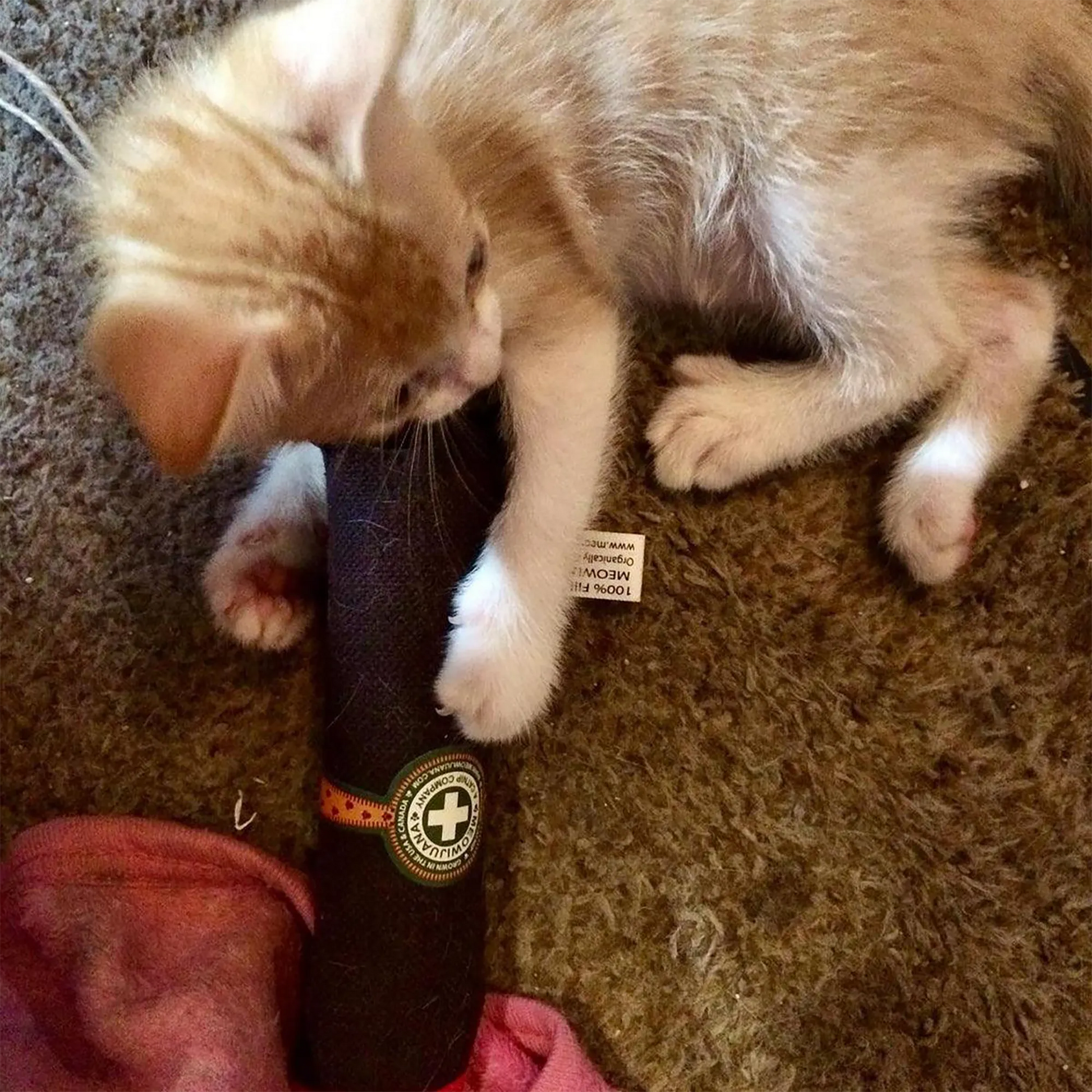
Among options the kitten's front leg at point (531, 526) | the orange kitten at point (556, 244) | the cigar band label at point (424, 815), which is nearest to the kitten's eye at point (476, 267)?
the orange kitten at point (556, 244)

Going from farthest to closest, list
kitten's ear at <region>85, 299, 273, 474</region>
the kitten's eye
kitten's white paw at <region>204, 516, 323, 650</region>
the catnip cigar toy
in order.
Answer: kitten's white paw at <region>204, 516, 323, 650</region>
the catnip cigar toy
the kitten's eye
kitten's ear at <region>85, 299, 273, 474</region>

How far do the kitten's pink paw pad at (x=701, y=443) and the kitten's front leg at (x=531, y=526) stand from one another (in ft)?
0.39

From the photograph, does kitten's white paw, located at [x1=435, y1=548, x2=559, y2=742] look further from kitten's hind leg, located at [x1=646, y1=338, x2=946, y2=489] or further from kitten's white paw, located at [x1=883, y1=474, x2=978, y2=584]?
kitten's white paw, located at [x1=883, y1=474, x2=978, y2=584]

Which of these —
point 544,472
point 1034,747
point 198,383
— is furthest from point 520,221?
point 1034,747

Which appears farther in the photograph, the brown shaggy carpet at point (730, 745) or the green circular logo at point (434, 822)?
the brown shaggy carpet at point (730, 745)

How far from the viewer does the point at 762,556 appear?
Result: 1.32 metres

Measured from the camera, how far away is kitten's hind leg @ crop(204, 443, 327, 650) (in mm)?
1227

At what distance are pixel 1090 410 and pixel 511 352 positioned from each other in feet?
2.34

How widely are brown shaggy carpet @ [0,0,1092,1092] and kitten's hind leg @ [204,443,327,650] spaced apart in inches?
2.9

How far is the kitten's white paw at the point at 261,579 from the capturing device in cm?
123

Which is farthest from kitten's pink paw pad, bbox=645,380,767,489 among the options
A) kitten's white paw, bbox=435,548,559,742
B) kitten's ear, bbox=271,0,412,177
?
kitten's ear, bbox=271,0,412,177

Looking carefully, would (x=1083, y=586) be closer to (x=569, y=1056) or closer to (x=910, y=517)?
(x=910, y=517)

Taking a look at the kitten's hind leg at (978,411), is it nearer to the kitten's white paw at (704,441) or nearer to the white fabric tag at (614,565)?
the kitten's white paw at (704,441)

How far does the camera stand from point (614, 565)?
1303 millimetres
